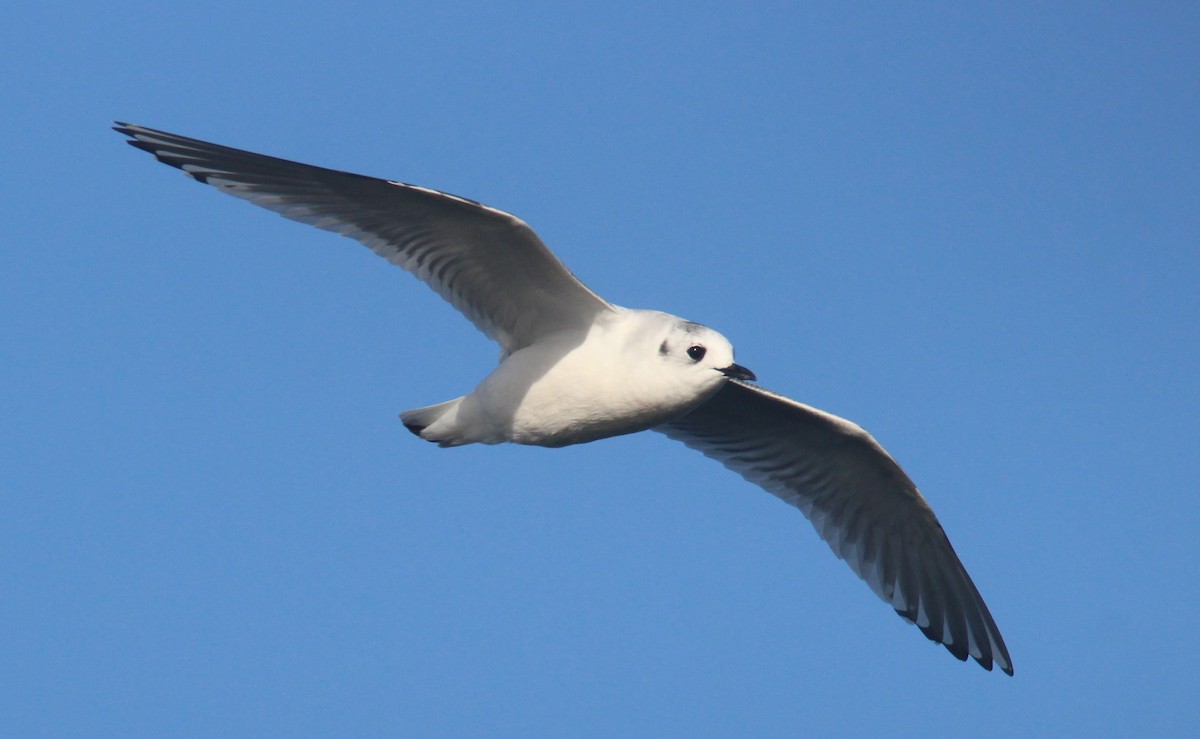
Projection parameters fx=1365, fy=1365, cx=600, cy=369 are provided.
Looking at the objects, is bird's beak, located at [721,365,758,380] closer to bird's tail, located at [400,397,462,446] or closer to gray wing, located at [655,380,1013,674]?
bird's tail, located at [400,397,462,446]

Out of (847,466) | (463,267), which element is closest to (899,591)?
(847,466)

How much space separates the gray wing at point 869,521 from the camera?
6730 millimetres

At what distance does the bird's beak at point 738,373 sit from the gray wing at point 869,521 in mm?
1557

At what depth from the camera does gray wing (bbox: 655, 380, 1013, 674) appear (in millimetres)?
6730

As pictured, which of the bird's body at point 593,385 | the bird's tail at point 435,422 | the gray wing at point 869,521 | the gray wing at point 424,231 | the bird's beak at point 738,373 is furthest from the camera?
the gray wing at point 869,521

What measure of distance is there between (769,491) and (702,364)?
1.92 m

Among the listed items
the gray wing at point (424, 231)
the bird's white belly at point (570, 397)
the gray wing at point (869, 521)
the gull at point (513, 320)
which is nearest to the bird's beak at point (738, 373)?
the gull at point (513, 320)

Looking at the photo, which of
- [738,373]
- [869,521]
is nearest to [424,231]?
[738,373]

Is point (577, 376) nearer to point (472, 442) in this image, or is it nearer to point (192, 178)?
point (472, 442)

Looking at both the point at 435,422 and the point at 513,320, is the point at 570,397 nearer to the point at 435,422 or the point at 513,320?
the point at 513,320

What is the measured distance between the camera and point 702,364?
5.16 meters

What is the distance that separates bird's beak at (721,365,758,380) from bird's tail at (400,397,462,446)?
4.28 feet

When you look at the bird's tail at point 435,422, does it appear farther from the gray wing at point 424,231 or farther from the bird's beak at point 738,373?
the bird's beak at point 738,373

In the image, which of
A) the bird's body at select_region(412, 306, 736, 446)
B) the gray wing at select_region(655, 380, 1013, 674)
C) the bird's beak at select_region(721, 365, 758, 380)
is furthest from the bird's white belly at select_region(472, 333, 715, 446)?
the gray wing at select_region(655, 380, 1013, 674)
